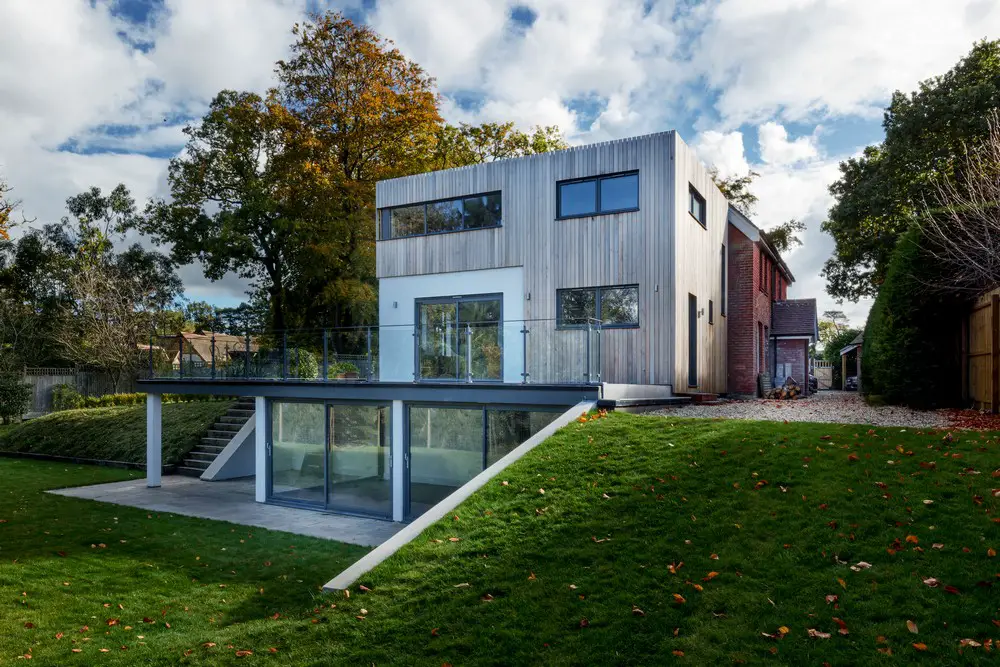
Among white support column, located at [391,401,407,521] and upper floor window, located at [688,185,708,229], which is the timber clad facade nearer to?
upper floor window, located at [688,185,708,229]

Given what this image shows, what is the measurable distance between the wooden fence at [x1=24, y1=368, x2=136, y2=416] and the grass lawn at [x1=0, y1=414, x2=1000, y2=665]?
2449 centimetres

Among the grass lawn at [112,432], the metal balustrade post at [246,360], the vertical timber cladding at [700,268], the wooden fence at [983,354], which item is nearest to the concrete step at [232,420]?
the grass lawn at [112,432]

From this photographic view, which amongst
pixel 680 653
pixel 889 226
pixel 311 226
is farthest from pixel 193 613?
pixel 889 226

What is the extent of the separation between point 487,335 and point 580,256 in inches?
136

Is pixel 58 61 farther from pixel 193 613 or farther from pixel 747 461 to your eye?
pixel 747 461

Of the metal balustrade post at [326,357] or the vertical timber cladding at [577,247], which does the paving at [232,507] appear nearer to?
the metal balustrade post at [326,357]

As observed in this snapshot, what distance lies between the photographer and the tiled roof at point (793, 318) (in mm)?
24672

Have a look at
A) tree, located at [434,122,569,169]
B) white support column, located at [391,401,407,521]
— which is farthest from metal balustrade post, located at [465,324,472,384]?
tree, located at [434,122,569,169]

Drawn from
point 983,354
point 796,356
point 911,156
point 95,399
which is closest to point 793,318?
point 796,356

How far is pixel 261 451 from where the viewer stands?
609 inches

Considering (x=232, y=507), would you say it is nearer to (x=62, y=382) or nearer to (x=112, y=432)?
(x=112, y=432)

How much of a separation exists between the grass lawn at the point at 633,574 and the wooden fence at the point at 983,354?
3.51 m

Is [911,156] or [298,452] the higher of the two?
[911,156]

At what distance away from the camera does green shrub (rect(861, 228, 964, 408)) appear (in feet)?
43.9
